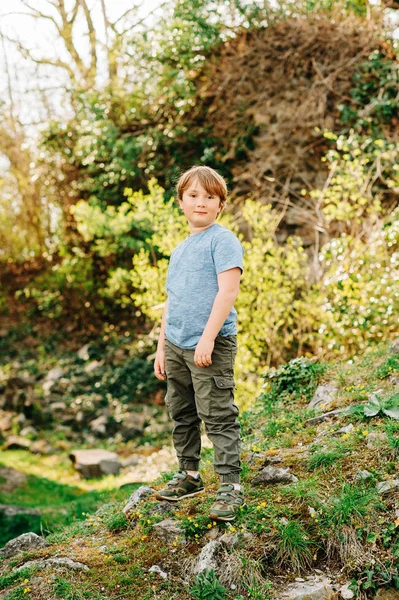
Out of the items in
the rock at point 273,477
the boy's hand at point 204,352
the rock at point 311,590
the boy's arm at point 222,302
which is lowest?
the rock at point 311,590

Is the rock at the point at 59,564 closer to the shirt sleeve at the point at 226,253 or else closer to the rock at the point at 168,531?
the rock at the point at 168,531

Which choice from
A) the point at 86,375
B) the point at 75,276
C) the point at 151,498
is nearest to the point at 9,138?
the point at 75,276

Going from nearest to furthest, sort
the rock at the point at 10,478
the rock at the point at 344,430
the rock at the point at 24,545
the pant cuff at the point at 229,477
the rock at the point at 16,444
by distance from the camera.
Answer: the pant cuff at the point at 229,477, the rock at the point at 24,545, the rock at the point at 344,430, the rock at the point at 10,478, the rock at the point at 16,444

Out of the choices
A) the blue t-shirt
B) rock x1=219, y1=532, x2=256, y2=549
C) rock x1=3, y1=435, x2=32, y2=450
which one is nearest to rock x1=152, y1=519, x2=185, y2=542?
rock x1=219, y1=532, x2=256, y2=549

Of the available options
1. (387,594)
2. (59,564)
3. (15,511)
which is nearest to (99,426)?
(15,511)

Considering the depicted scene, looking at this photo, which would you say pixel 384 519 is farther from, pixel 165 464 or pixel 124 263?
pixel 124 263

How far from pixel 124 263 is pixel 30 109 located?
386 centimetres

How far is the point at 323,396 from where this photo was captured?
4.06 metres

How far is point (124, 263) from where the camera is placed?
9406mm

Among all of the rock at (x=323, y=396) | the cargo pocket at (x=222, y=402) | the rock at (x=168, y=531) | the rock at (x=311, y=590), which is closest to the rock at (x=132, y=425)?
the rock at (x=323, y=396)

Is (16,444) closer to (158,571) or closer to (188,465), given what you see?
(188,465)

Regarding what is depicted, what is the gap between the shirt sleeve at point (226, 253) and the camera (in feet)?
8.94

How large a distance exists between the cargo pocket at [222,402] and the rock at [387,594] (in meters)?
0.99

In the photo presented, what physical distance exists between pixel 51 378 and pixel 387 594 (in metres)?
7.55
